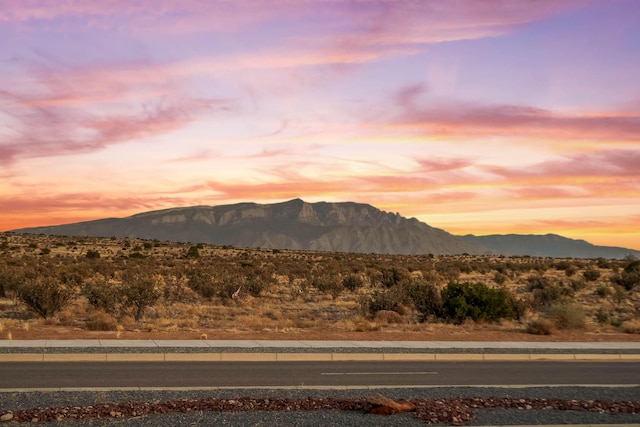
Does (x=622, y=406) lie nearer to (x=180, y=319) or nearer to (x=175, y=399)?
(x=175, y=399)

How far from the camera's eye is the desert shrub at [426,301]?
30891 mm

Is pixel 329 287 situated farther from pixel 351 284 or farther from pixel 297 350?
pixel 297 350

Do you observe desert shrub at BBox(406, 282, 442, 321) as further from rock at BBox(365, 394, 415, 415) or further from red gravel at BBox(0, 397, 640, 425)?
rock at BBox(365, 394, 415, 415)

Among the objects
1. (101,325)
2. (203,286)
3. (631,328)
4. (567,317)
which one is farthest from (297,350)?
(203,286)

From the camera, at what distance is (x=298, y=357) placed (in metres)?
18.1

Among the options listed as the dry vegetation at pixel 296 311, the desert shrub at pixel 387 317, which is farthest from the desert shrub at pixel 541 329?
the desert shrub at pixel 387 317

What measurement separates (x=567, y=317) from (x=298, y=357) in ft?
49.1

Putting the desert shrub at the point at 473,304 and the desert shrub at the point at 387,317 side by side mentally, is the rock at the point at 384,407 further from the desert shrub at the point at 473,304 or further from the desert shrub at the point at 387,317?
the desert shrub at the point at 473,304

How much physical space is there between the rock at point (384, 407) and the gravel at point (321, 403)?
5.8 inches

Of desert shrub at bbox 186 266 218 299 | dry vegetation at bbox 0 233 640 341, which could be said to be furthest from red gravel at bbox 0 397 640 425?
desert shrub at bbox 186 266 218 299

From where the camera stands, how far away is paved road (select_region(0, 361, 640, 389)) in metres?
14.0

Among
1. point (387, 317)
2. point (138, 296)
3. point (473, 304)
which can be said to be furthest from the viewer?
point (473, 304)

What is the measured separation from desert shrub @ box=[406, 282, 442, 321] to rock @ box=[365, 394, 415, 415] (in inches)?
786

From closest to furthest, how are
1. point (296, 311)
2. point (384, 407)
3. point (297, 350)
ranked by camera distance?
point (384, 407) → point (297, 350) → point (296, 311)
